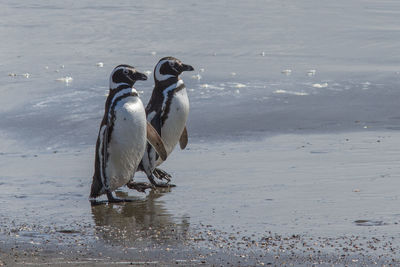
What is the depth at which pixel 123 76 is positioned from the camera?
6.12 m

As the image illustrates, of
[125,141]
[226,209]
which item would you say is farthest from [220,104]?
[226,209]

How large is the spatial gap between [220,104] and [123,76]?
3289 millimetres

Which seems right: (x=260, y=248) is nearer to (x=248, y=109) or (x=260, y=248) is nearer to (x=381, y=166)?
(x=381, y=166)

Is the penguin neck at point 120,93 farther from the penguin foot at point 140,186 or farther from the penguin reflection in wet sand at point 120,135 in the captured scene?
the penguin foot at point 140,186

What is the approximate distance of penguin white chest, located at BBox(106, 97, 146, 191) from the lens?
6090mm

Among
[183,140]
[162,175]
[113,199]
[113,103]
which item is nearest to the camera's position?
[113,199]

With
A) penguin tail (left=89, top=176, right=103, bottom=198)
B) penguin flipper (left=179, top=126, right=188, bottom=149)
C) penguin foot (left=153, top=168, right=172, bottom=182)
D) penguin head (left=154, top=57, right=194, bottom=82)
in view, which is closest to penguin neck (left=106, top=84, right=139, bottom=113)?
penguin tail (left=89, top=176, right=103, bottom=198)

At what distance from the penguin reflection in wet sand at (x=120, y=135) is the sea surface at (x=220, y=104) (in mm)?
239

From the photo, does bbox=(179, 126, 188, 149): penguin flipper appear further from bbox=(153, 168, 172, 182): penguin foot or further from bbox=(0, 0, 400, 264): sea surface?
bbox=(153, 168, 172, 182): penguin foot

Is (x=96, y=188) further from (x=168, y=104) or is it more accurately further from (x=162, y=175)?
(x=168, y=104)

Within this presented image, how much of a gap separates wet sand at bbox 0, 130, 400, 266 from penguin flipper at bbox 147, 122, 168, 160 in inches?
9.8

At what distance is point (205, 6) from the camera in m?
20.0

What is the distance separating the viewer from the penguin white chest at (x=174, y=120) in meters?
6.84

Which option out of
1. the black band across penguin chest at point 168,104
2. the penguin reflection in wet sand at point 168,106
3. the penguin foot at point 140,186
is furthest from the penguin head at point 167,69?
the penguin foot at point 140,186
